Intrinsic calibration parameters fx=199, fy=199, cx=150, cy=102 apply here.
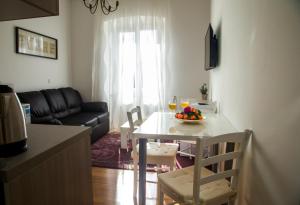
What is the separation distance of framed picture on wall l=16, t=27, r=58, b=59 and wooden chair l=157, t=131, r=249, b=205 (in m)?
3.24

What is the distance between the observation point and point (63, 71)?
14.6ft

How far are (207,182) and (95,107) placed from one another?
137 inches

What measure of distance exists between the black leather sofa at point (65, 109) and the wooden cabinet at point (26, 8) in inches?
83.5

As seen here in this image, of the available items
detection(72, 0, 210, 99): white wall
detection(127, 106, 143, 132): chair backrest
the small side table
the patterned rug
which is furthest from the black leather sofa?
detection(72, 0, 210, 99): white wall

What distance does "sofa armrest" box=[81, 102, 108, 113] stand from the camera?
4207mm

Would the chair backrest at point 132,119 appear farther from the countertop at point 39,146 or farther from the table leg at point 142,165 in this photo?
the countertop at point 39,146

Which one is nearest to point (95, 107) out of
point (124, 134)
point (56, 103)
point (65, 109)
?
point (65, 109)

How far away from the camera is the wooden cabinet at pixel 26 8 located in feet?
2.80

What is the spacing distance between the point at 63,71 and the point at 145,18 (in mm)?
2140

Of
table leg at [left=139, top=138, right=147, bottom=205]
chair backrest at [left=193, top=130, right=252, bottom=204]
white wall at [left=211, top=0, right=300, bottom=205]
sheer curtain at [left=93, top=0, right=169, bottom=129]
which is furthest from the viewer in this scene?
sheer curtain at [left=93, top=0, right=169, bottom=129]

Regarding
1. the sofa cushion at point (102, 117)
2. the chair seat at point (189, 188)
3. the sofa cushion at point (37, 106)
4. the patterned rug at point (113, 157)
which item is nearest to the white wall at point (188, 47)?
the sofa cushion at point (102, 117)

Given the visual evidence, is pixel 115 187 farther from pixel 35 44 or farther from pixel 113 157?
pixel 35 44

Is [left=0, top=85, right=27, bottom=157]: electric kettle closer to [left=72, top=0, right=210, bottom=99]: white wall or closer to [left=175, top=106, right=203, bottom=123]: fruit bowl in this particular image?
[left=175, top=106, right=203, bottom=123]: fruit bowl

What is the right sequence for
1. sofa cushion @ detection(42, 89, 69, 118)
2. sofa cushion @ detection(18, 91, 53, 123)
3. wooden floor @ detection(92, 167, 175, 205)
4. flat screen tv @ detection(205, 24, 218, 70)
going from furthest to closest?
sofa cushion @ detection(42, 89, 69, 118)
sofa cushion @ detection(18, 91, 53, 123)
flat screen tv @ detection(205, 24, 218, 70)
wooden floor @ detection(92, 167, 175, 205)
